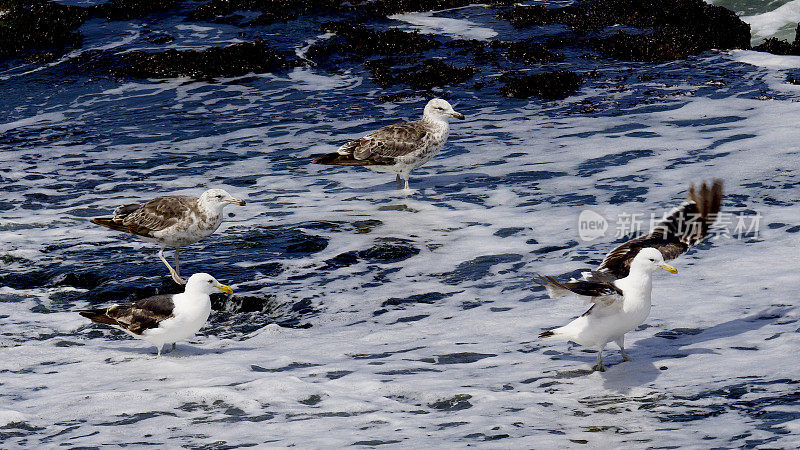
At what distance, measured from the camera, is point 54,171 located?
17.3 meters

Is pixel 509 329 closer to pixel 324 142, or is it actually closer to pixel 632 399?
pixel 632 399

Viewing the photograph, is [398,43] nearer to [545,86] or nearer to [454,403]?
[545,86]

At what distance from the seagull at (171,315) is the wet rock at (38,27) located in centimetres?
1744

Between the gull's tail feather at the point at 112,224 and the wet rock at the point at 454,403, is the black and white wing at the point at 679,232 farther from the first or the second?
the gull's tail feather at the point at 112,224

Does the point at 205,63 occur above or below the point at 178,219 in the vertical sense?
above

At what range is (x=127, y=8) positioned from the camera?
1093 inches

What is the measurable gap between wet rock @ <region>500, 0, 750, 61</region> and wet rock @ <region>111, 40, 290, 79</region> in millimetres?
7011

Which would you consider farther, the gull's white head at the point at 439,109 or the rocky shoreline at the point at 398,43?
the rocky shoreline at the point at 398,43

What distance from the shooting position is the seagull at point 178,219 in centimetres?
1148

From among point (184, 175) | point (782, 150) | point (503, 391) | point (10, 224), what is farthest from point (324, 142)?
point (503, 391)

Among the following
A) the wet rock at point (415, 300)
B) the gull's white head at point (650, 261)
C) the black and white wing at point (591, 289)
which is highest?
the gull's white head at point (650, 261)

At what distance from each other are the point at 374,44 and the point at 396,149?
10.3 meters

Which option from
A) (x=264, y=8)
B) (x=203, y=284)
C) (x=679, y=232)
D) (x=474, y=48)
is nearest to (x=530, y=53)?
(x=474, y=48)

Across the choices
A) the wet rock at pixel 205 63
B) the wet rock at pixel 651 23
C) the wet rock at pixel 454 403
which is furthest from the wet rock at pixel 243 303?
the wet rock at pixel 651 23
